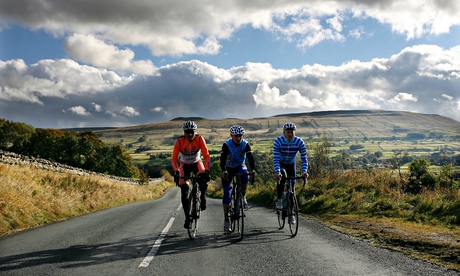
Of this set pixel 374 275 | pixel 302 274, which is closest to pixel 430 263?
pixel 374 275

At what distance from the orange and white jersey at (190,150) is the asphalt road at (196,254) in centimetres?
196

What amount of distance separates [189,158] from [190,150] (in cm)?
21

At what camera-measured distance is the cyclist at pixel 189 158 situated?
893 cm

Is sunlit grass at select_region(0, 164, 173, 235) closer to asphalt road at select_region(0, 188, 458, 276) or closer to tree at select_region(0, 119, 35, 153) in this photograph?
asphalt road at select_region(0, 188, 458, 276)

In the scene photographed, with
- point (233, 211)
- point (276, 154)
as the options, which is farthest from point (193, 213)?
point (276, 154)

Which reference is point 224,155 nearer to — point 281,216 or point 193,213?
point 193,213

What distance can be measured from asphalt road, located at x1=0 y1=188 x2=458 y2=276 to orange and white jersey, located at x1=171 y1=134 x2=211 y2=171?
196cm

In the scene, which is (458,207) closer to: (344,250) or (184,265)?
(344,250)

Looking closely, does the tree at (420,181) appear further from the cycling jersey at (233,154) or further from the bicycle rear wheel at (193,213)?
the bicycle rear wheel at (193,213)

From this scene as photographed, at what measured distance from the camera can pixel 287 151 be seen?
9.99m

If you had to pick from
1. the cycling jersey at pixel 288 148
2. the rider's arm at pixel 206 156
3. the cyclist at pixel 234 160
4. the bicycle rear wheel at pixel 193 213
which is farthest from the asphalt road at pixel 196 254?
the cycling jersey at pixel 288 148

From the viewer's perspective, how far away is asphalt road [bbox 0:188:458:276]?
19.9ft

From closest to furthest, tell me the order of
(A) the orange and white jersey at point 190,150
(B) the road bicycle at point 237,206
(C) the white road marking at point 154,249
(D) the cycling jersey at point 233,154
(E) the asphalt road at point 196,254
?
1. (E) the asphalt road at point 196,254
2. (C) the white road marking at point 154,249
3. (B) the road bicycle at point 237,206
4. (A) the orange and white jersey at point 190,150
5. (D) the cycling jersey at point 233,154

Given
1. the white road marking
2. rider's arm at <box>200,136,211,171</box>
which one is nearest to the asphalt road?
the white road marking
